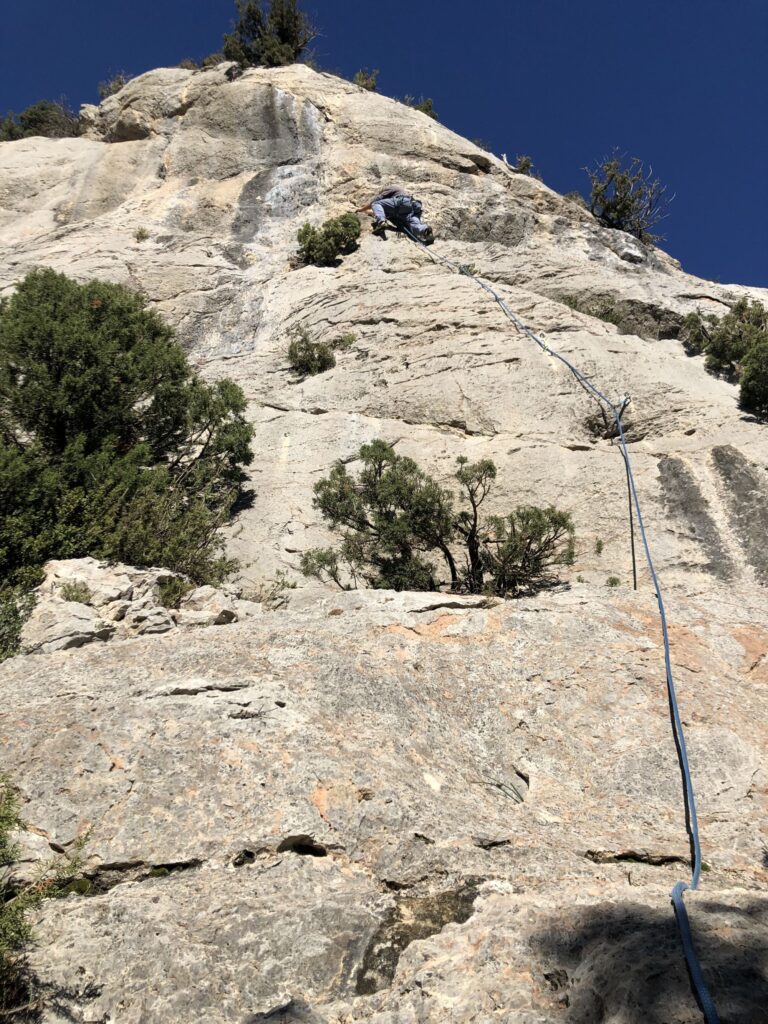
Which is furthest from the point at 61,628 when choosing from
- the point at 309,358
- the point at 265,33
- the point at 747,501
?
the point at 265,33

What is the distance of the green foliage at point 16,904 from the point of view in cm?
324

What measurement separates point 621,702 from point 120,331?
10.0m

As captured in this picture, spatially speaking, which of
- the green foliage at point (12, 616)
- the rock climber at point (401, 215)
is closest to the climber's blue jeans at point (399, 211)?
the rock climber at point (401, 215)

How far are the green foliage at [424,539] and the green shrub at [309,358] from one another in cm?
480

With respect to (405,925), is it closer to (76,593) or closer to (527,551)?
(76,593)

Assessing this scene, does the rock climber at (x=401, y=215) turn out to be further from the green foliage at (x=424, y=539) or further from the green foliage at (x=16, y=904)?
the green foliage at (x=16, y=904)

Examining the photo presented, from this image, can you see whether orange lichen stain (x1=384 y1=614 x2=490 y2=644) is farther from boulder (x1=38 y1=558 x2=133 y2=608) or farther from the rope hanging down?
boulder (x1=38 y1=558 x2=133 y2=608)

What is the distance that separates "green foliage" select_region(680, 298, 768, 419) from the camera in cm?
1152

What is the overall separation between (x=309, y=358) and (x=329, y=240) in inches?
211

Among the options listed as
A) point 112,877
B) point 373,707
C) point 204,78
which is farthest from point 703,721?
point 204,78

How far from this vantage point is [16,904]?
3.40 m

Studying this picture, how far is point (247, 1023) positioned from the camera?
323cm

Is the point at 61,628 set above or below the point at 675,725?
above

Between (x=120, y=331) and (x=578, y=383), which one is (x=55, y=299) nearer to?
(x=120, y=331)
